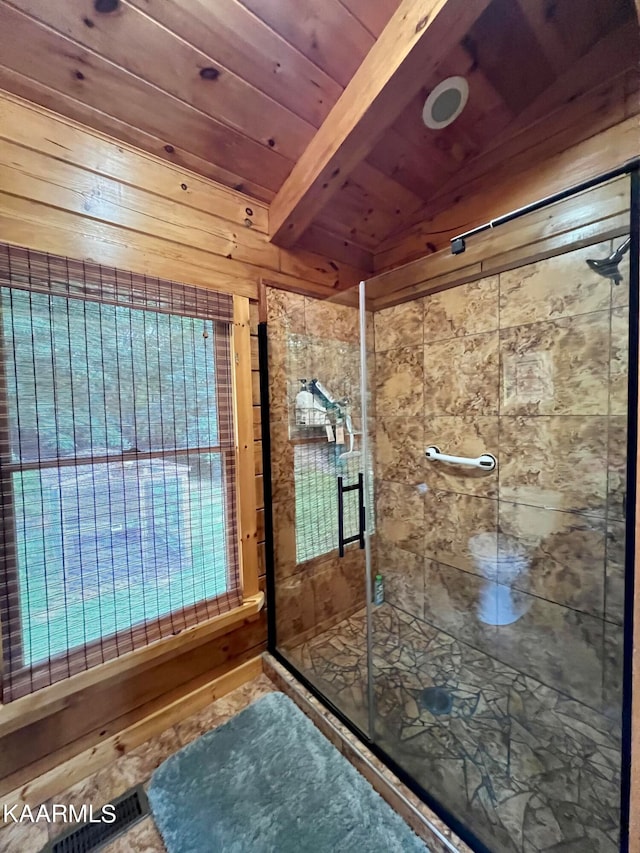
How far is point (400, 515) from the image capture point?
2.05 meters

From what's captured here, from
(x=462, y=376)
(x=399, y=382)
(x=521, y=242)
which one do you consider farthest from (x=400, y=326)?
(x=521, y=242)

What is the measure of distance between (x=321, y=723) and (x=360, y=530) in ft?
2.62

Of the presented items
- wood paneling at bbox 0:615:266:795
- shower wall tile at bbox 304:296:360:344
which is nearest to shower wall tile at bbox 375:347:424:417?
shower wall tile at bbox 304:296:360:344

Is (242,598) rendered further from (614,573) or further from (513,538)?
(614,573)

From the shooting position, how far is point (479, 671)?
1626 mm

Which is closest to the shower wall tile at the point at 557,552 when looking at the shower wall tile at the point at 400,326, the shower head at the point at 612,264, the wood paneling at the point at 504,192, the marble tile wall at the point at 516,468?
the marble tile wall at the point at 516,468

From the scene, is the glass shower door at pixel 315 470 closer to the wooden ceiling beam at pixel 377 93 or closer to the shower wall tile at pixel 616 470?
the wooden ceiling beam at pixel 377 93

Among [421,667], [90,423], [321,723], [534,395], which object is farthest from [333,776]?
[534,395]

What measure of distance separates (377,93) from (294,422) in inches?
53.4

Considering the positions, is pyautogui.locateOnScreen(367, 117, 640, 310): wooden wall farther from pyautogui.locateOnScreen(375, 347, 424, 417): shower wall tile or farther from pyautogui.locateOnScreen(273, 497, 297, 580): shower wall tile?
pyautogui.locateOnScreen(273, 497, 297, 580): shower wall tile

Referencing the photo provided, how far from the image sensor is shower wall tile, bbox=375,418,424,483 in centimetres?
196

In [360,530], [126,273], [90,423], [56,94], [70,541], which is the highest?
[56,94]

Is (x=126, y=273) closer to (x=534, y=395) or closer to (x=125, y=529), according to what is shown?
(x=125, y=529)

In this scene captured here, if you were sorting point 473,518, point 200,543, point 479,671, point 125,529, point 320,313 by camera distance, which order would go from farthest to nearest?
point 320,313
point 473,518
point 479,671
point 200,543
point 125,529
